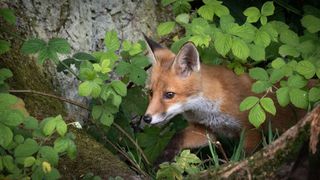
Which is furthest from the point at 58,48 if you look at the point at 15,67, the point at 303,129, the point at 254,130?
the point at 303,129

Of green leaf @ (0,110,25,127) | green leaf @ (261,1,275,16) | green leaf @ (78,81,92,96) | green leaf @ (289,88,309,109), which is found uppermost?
green leaf @ (261,1,275,16)

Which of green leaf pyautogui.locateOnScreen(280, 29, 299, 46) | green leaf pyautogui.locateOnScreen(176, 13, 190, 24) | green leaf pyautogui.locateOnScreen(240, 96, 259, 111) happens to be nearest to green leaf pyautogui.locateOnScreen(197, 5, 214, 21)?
green leaf pyautogui.locateOnScreen(176, 13, 190, 24)

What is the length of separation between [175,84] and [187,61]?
8.0 inches

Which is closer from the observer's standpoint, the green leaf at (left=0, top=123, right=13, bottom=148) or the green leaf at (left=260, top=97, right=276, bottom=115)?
the green leaf at (left=0, top=123, right=13, bottom=148)

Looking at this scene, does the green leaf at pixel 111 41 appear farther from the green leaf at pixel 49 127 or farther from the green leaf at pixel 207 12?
the green leaf at pixel 49 127

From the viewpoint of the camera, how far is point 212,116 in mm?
5020

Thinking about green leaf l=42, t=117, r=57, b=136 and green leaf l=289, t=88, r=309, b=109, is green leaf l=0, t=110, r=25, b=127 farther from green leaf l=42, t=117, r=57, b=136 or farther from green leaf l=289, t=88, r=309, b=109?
green leaf l=289, t=88, r=309, b=109

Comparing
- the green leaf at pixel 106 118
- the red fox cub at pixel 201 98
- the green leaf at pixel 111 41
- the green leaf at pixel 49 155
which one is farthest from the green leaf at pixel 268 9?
the green leaf at pixel 49 155

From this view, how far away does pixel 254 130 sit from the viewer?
4.97 meters

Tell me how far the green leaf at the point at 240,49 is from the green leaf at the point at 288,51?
29cm

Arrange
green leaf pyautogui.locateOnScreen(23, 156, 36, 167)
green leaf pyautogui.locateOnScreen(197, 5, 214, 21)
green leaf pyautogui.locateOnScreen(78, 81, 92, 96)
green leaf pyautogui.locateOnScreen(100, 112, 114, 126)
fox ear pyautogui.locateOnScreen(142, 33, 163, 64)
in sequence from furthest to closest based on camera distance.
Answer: fox ear pyautogui.locateOnScreen(142, 33, 163, 64)
green leaf pyautogui.locateOnScreen(197, 5, 214, 21)
green leaf pyautogui.locateOnScreen(100, 112, 114, 126)
green leaf pyautogui.locateOnScreen(78, 81, 92, 96)
green leaf pyautogui.locateOnScreen(23, 156, 36, 167)

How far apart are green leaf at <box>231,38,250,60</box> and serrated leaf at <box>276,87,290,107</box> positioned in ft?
1.34

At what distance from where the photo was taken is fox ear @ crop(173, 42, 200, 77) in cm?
482

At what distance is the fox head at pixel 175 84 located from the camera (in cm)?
487
